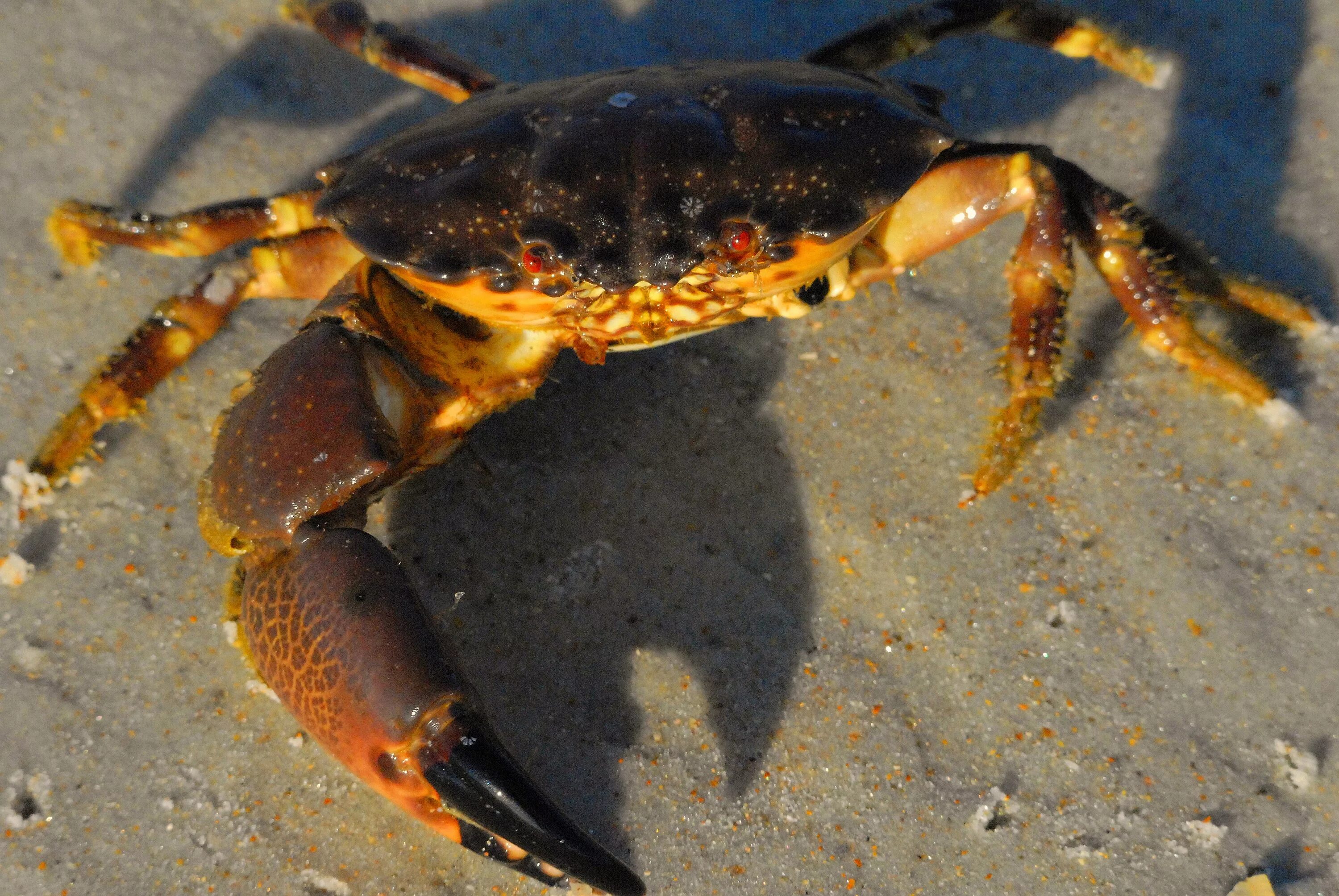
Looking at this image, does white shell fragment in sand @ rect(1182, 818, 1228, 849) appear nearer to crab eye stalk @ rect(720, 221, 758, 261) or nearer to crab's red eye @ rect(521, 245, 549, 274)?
crab eye stalk @ rect(720, 221, 758, 261)

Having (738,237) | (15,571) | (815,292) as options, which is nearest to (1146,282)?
(815,292)

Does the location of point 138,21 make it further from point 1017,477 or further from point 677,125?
point 1017,477

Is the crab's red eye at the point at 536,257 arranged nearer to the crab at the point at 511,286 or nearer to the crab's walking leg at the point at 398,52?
the crab at the point at 511,286

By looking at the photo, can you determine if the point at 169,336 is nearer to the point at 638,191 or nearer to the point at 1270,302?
the point at 638,191

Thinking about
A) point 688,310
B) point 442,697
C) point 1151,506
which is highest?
point 688,310

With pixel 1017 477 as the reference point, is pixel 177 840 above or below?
below

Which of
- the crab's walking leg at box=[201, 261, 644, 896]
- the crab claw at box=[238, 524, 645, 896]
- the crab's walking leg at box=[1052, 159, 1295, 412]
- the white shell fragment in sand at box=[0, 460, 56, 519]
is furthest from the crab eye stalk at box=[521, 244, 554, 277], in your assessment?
the white shell fragment in sand at box=[0, 460, 56, 519]

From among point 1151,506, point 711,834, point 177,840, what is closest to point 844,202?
point 1151,506

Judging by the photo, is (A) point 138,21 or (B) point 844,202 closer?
(B) point 844,202
